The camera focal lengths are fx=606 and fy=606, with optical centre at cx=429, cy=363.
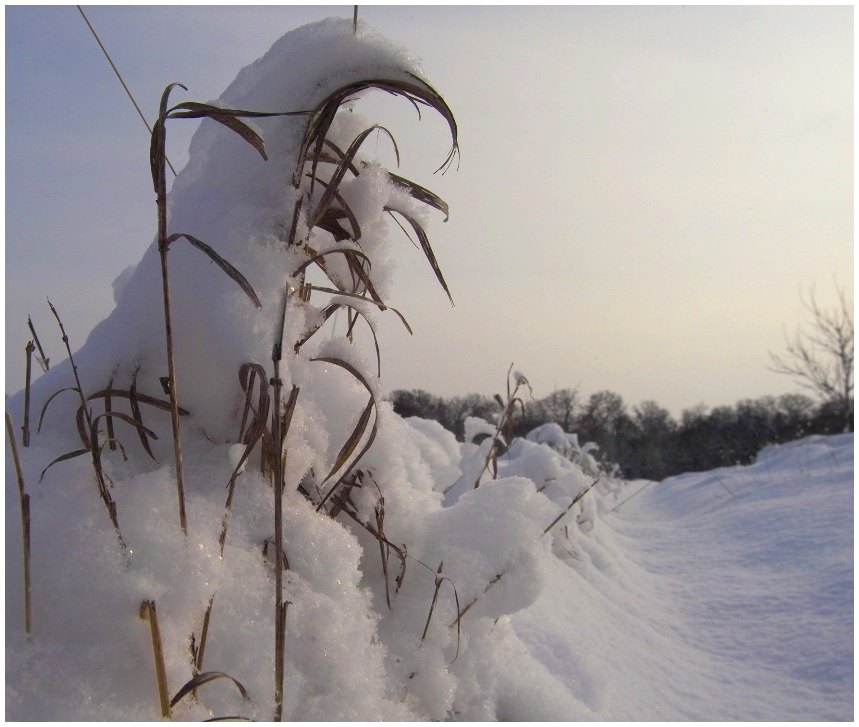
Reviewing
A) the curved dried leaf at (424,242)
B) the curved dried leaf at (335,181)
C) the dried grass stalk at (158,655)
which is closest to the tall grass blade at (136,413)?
the dried grass stalk at (158,655)

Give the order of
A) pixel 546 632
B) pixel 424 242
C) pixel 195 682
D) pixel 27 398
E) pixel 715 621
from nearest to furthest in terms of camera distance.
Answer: pixel 195 682
pixel 27 398
pixel 424 242
pixel 546 632
pixel 715 621

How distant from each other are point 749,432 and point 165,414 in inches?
1648

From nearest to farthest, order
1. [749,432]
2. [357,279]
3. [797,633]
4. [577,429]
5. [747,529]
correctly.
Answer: [357,279]
[797,633]
[747,529]
[577,429]
[749,432]

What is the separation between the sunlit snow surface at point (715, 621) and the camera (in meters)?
2.15

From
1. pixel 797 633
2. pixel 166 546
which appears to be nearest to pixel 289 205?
pixel 166 546

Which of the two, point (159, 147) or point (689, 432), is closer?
point (159, 147)

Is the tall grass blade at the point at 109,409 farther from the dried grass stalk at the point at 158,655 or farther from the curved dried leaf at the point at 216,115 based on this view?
the curved dried leaf at the point at 216,115

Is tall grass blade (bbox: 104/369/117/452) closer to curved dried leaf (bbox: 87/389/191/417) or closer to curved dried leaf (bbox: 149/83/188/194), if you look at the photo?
curved dried leaf (bbox: 87/389/191/417)

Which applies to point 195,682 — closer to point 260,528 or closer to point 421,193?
point 260,528

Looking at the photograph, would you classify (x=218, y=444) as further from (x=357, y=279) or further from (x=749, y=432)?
(x=749, y=432)

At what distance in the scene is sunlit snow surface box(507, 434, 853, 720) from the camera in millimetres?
2152

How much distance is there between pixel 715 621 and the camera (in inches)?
146

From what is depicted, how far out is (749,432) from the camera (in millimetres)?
37406

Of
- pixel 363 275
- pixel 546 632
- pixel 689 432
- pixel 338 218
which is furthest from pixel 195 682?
pixel 689 432
